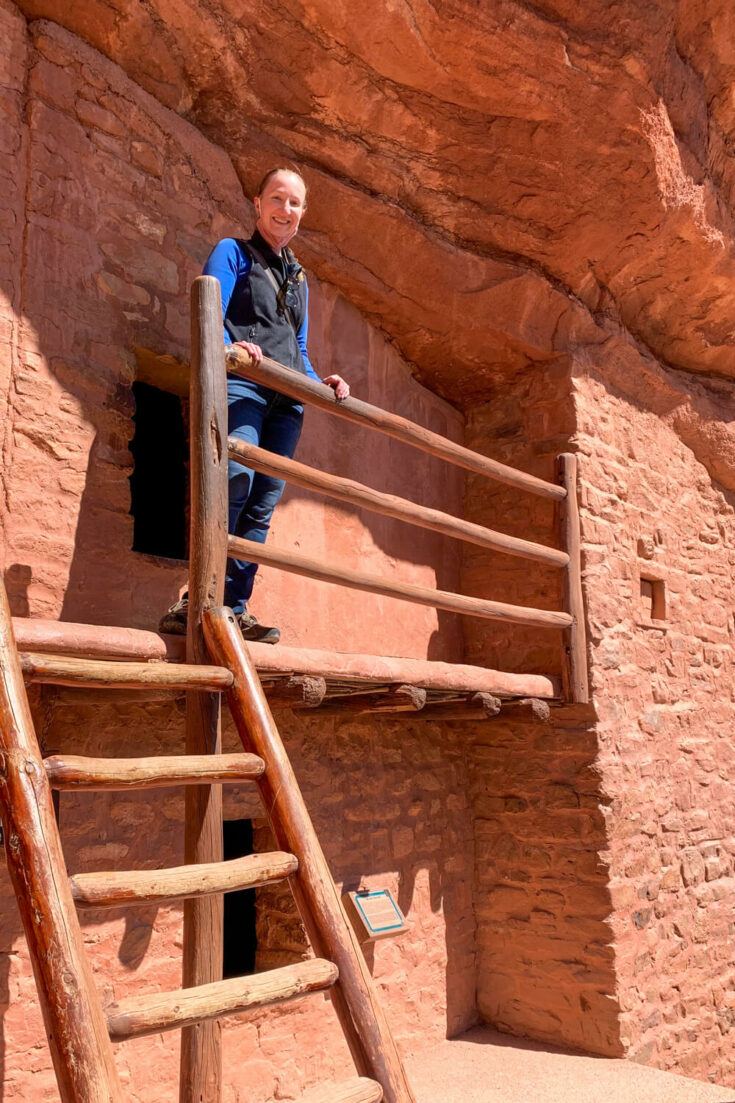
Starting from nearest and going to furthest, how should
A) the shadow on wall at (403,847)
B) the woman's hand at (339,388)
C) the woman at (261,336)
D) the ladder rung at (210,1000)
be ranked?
1. the ladder rung at (210,1000)
2. the woman at (261,336)
3. the woman's hand at (339,388)
4. the shadow on wall at (403,847)

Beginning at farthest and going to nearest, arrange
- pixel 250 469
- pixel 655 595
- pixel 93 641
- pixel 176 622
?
pixel 655 595 < pixel 250 469 < pixel 176 622 < pixel 93 641

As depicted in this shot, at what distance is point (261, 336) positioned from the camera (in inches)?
150

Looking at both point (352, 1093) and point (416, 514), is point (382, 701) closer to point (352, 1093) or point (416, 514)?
point (416, 514)

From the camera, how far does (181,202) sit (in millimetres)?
4434

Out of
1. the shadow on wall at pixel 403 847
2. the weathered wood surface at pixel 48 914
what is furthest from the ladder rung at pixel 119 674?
the shadow on wall at pixel 403 847

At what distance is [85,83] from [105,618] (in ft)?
7.48

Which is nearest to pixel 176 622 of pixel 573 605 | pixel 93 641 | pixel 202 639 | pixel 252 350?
pixel 202 639

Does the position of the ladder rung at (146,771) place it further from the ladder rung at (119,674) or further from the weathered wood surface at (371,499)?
the weathered wood surface at (371,499)

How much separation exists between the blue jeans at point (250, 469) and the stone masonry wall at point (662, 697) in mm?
2267

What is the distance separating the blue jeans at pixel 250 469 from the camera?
3.60m

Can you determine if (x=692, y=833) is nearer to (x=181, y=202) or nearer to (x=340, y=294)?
(x=340, y=294)

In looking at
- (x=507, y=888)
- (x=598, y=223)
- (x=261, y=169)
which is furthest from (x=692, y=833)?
(x=261, y=169)

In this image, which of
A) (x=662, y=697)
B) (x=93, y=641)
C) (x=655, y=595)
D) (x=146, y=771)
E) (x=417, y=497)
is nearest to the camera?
(x=146, y=771)

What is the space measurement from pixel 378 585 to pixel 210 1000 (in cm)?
194
